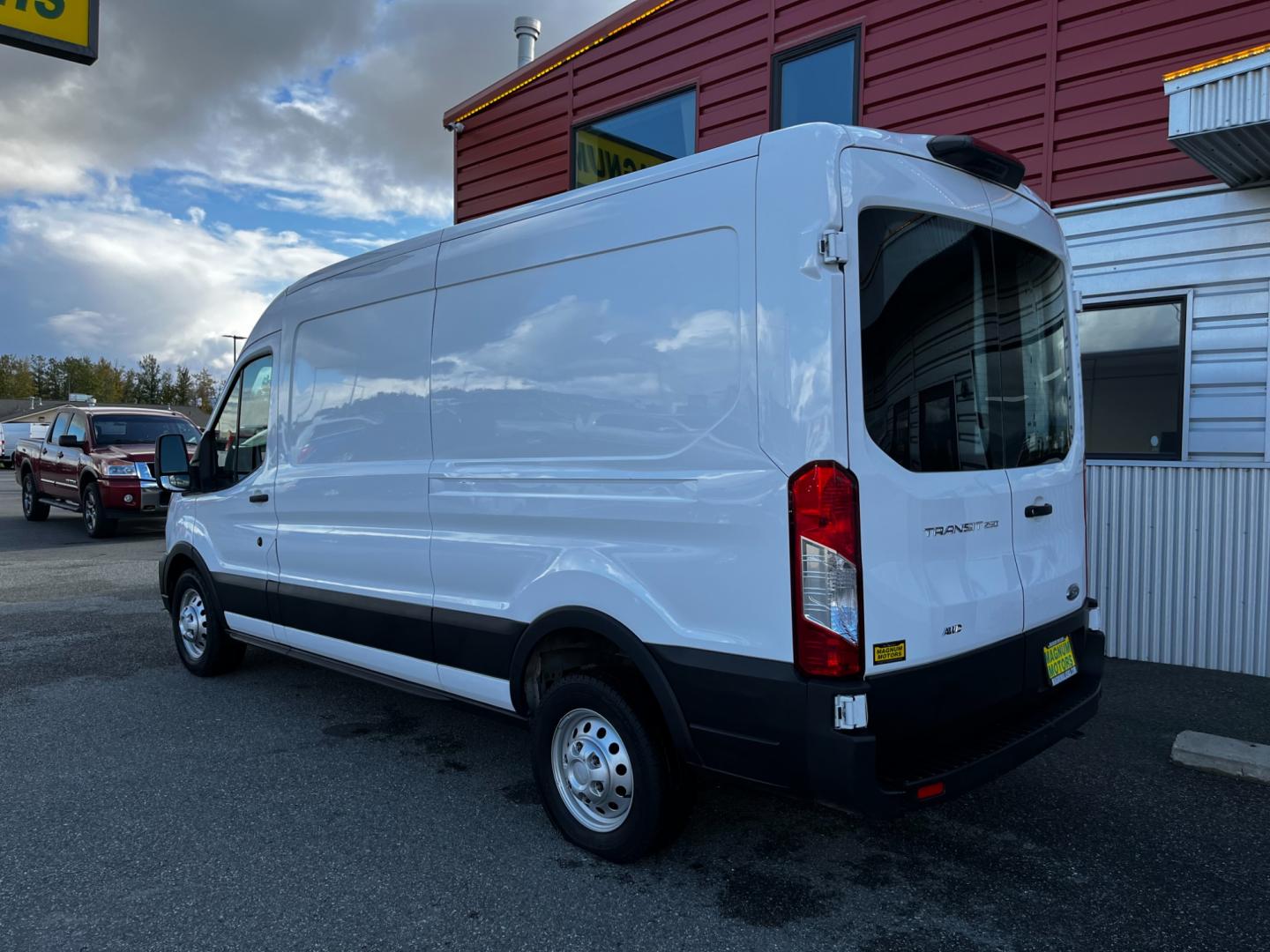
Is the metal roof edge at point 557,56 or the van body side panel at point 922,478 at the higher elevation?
the metal roof edge at point 557,56

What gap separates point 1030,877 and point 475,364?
2.81m

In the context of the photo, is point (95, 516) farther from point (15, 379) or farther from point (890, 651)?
point (15, 379)

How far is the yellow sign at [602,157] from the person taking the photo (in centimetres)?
964

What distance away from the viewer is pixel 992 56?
6.88 meters

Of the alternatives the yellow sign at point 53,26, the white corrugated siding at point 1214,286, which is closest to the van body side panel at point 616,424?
the white corrugated siding at point 1214,286

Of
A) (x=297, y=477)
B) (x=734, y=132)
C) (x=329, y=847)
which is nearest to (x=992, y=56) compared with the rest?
(x=734, y=132)

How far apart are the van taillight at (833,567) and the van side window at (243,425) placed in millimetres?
3599

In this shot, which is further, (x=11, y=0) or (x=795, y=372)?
(x=11, y=0)

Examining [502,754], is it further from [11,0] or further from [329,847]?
[11,0]

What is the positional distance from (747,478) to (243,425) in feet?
12.4

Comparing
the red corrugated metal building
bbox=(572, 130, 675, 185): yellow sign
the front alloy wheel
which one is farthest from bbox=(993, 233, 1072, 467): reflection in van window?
bbox=(572, 130, 675, 185): yellow sign

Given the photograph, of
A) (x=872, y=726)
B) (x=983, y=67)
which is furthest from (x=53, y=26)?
(x=872, y=726)

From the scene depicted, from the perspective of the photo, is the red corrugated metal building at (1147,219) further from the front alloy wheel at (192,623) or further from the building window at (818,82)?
the front alloy wheel at (192,623)

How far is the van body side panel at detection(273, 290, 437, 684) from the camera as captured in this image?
402 centimetres
